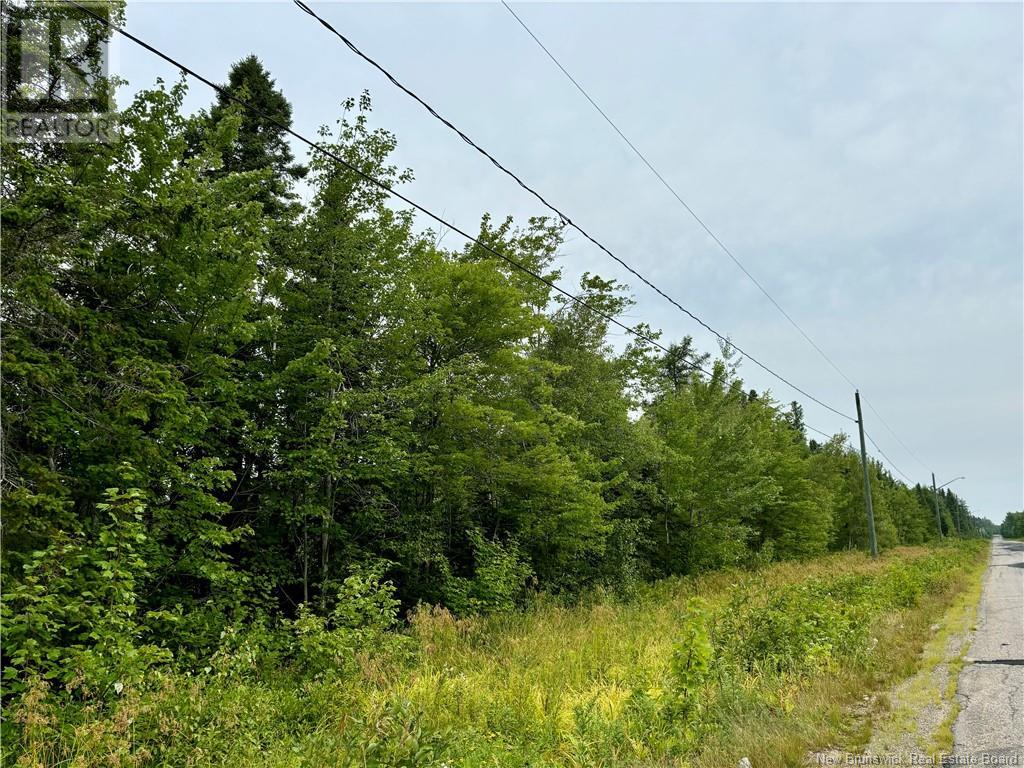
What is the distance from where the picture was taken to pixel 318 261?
36.4ft

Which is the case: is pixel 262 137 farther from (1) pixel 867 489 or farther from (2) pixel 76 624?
(1) pixel 867 489

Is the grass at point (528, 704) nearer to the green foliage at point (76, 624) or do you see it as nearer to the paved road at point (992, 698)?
the green foliage at point (76, 624)

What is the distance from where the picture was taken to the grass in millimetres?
4281

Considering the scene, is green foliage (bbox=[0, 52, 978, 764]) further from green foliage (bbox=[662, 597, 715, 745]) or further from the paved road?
the paved road

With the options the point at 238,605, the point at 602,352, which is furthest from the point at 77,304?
the point at 602,352

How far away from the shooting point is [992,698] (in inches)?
220

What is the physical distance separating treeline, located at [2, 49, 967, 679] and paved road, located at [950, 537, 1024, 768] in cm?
749

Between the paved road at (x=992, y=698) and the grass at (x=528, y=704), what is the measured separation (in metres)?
0.67

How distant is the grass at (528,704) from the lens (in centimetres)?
428

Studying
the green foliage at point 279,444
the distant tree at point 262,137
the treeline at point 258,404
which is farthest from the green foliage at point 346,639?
the distant tree at point 262,137

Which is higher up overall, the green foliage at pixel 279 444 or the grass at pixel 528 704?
the green foliage at pixel 279 444

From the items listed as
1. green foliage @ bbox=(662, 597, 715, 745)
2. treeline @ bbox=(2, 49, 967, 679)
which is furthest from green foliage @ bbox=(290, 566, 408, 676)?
green foliage @ bbox=(662, 597, 715, 745)

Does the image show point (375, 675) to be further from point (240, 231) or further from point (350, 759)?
point (240, 231)

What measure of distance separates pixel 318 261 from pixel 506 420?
16.6 ft
